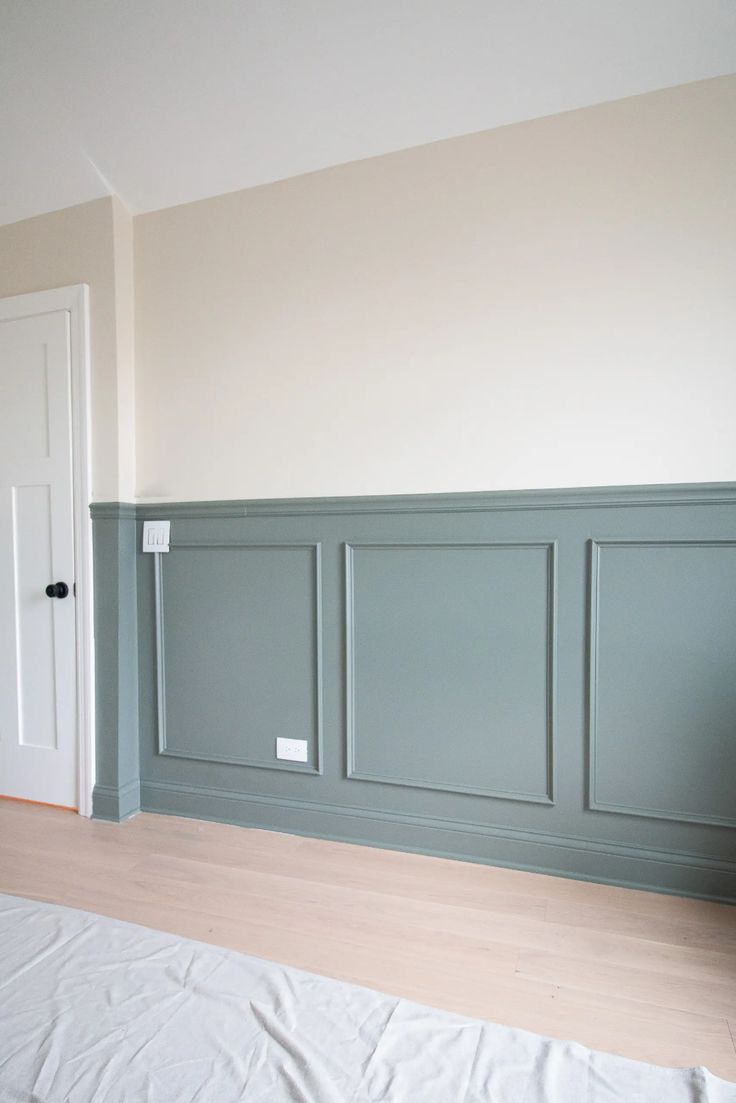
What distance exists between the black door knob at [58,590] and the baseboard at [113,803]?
787mm

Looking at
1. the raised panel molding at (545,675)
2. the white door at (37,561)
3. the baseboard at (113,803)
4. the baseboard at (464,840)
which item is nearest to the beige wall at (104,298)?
the white door at (37,561)

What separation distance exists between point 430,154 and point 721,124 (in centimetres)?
89

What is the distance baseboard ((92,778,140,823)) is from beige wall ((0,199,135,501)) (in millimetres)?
1160

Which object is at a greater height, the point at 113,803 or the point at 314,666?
the point at 314,666

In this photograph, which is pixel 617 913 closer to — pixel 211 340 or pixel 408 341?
pixel 408 341

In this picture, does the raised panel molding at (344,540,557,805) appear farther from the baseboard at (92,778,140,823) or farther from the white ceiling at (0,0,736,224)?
the white ceiling at (0,0,736,224)

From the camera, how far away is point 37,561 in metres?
2.75

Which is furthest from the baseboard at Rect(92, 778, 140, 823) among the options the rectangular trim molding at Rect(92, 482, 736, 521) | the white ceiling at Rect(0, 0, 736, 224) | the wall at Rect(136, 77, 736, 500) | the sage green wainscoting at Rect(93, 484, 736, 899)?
the white ceiling at Rect(0, 0, 736, 224)

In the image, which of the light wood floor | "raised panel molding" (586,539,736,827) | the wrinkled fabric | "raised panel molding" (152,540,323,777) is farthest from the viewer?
"raised panel molding" (152,540,323,777)

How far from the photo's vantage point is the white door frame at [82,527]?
2641mm

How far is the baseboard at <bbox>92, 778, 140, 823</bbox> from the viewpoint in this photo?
8.57 feet

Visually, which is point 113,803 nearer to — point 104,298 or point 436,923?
point 436,923

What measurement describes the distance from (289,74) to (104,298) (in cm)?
106

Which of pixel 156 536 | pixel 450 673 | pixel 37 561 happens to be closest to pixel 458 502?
pixel 450 673
